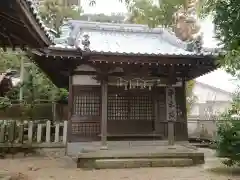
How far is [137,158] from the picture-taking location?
30.2ft

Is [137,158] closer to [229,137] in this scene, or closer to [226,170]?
[226,170]

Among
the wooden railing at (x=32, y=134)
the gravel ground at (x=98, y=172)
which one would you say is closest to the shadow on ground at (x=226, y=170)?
the gravel ground at (x=98, y=172)

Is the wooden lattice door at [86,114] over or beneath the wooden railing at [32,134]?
over

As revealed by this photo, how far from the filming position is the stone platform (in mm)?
8906

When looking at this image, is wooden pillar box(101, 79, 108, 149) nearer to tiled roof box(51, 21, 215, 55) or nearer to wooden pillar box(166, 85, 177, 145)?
tiled roof box(51, 21, 215, 55)

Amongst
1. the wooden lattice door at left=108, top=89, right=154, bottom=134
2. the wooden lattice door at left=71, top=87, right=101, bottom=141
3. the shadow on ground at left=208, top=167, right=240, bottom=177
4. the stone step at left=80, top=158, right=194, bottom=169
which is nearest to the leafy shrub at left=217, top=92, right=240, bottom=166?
the shadow on ground at left=208, top=167, right=240, bottom=177

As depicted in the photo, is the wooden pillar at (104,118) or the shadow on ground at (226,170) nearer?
the shadow on ground at (226,170)

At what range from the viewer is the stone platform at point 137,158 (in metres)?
8.91

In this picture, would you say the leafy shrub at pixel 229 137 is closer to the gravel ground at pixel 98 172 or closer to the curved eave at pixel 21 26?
the gravel ground at pixel 98 172

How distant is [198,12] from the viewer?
6633mm

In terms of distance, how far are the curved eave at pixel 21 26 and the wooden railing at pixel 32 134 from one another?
17.9 ft

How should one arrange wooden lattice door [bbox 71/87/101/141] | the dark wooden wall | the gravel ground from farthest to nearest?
the dark wooden wall → wooden lattice door [bbox 71/87/101/141] → the gravel ground

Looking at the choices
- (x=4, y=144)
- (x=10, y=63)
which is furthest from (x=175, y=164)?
(x=10, y=63)

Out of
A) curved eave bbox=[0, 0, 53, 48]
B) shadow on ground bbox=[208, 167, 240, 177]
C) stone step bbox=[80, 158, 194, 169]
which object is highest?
curved eave bbox=[0, 0, 53, 48]
